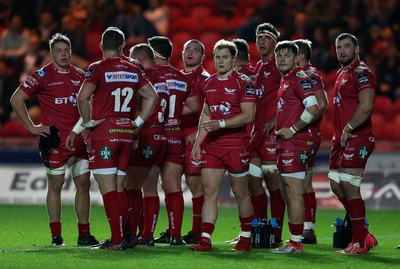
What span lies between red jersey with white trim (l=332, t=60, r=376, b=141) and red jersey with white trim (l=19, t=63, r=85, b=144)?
9.74ft

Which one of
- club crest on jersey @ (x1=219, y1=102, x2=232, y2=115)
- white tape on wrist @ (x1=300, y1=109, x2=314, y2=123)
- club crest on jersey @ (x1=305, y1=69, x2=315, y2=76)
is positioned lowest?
white tape on wrist @ (x1=300, y1=109, x2=314, y2=123)

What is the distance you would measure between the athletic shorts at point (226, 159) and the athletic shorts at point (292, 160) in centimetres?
40

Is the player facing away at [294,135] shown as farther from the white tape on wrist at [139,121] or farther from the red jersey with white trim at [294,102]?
the white tape on wrist at [139,121]

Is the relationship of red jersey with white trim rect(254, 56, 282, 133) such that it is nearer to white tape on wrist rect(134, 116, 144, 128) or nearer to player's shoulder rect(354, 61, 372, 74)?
player's shoulder rect(354, 61, 372, 74)

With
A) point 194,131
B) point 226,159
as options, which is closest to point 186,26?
point 194,131

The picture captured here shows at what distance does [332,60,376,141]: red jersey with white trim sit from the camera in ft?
33.8

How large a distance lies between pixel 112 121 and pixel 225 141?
1.22m

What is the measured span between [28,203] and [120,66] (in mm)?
7585

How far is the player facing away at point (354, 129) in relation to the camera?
1024 cm

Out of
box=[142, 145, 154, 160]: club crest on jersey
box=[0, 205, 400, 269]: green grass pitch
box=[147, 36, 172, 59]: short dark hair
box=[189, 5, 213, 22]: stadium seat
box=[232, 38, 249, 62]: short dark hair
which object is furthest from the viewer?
box=[189, 5, 213, 22]: stadium seat

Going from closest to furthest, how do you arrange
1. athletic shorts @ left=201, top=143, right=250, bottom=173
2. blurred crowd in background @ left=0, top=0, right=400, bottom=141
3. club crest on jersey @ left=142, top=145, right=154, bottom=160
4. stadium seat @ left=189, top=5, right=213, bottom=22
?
athletic shorts @ left=201, top=143, right=250, bottom=173 < club crest on jersey @ left=142, top=145, right=154, bottom=160 < blurred crowd in background @ left=0, top=0, right=400, bottom=141 < stadium seat @ left=189, top=5, right=213, bottom=22

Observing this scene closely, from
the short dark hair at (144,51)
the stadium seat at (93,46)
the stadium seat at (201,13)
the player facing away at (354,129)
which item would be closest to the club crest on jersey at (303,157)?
the player facing away at (354,129)

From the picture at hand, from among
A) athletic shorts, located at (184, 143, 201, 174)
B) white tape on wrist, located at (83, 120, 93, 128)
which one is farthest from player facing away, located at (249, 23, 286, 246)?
white tape on wrist, located at (83, 120, 93, 128)

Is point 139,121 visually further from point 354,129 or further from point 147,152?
point 354,129
